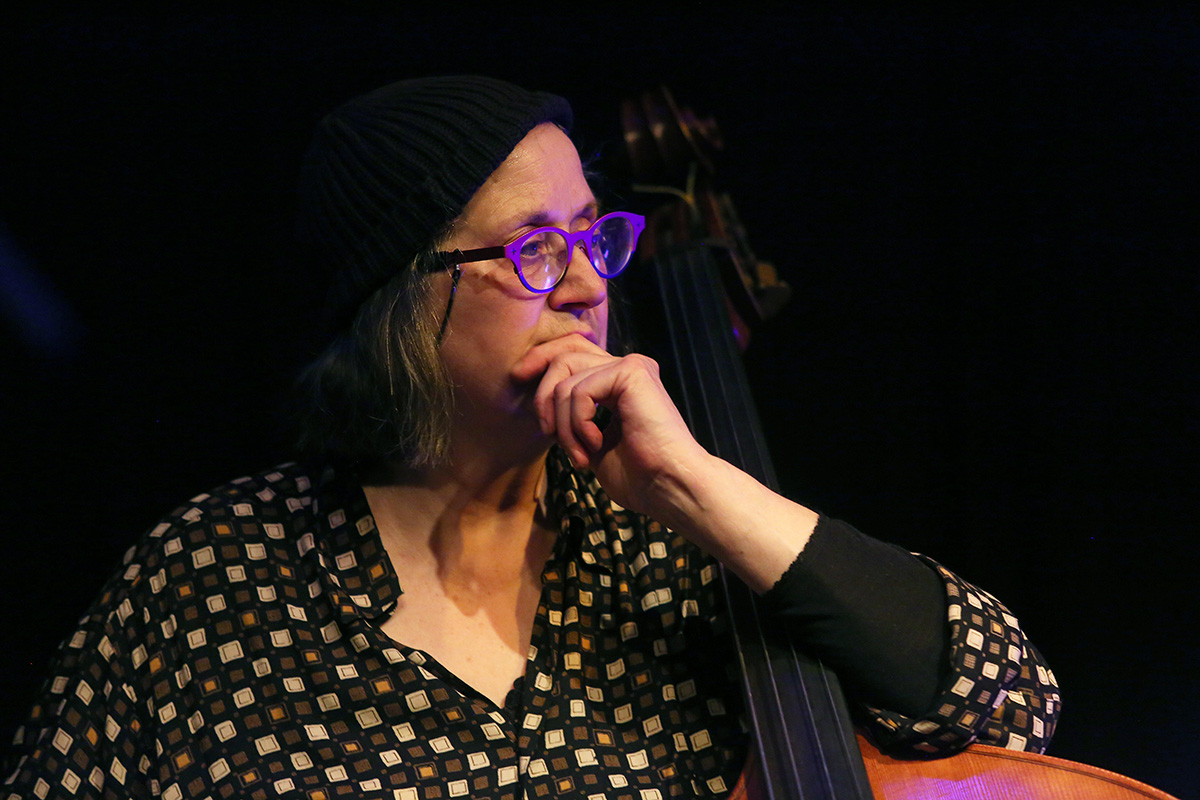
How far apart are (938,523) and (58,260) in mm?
1700

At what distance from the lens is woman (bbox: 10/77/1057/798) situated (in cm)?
109

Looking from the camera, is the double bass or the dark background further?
the dark background

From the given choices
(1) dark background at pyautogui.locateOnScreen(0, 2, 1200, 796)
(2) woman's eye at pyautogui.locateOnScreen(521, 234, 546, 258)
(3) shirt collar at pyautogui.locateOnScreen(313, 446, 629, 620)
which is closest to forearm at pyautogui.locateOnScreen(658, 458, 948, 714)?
(3) shirt collar at pyautogui.locateOnScreen(313, 446, 629, 620)

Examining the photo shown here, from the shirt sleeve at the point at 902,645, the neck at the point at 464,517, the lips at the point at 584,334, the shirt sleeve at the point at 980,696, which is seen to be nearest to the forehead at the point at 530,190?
the lips at the point at 584,334

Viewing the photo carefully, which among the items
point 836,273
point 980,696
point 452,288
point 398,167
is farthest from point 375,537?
point 836,273

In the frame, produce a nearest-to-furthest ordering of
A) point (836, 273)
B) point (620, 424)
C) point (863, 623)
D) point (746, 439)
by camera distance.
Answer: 1. point (863, 623)
2. point (620, 424)
3. point (746, 439)
4. point (836, 273)

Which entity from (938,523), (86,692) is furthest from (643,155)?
(86,692)

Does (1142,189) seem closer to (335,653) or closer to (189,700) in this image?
(335,653)

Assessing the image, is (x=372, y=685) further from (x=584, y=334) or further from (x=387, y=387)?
A: (x=584, y=334)

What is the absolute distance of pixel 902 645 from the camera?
1059mm

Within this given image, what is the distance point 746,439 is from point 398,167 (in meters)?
0.59

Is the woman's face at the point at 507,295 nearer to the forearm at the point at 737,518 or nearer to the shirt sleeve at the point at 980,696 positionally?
the forearm at the point at 737,518

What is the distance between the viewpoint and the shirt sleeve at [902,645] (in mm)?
1045

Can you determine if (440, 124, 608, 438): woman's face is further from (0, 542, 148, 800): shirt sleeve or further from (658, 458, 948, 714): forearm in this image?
(0, 542, 148, 800): shirt sleeve
